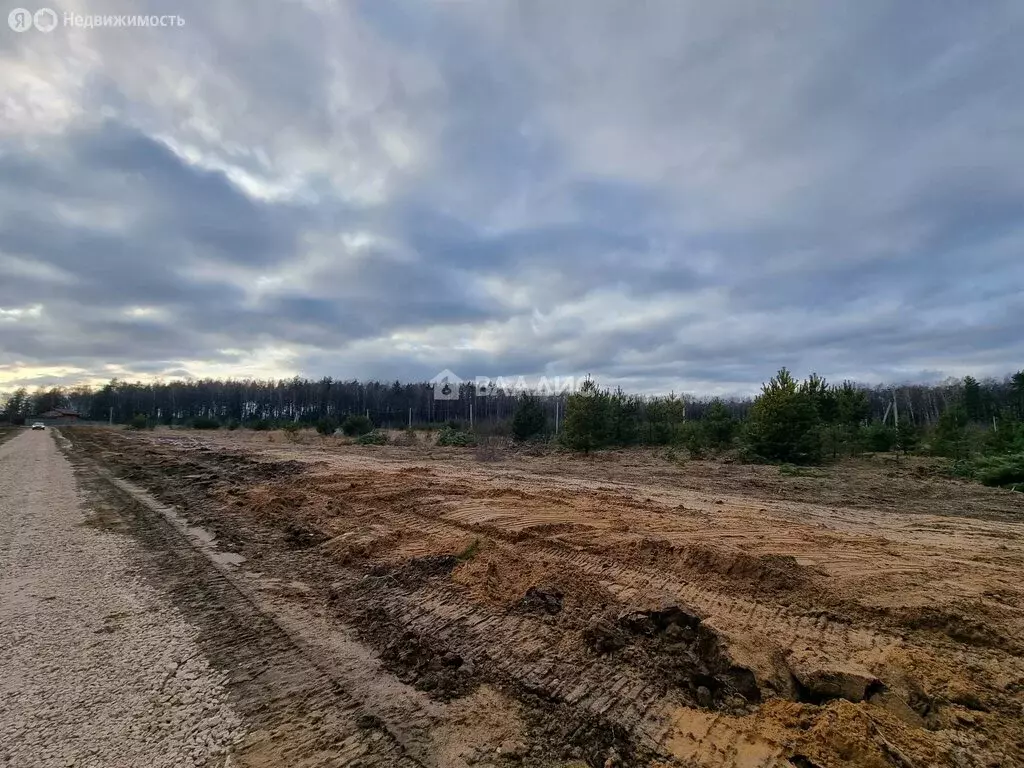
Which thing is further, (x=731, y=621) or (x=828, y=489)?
(x=828, y=489)

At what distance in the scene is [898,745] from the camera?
2.63 m

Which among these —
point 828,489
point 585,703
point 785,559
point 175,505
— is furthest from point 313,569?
point 828,489

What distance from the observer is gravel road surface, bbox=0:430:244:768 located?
2.81m

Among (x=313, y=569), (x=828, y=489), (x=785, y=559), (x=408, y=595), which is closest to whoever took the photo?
(x=408, y=595)

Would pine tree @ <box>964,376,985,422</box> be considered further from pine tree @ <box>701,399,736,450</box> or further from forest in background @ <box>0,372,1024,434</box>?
pine tree @ <box>701,399,736,450</box>

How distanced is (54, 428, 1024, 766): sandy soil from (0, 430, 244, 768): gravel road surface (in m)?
0.83

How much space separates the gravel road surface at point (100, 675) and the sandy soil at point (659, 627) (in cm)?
83

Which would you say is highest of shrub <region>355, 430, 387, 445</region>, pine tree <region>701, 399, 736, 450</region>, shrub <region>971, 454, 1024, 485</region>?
pine tree <region>701, 399, 736, 450</region>

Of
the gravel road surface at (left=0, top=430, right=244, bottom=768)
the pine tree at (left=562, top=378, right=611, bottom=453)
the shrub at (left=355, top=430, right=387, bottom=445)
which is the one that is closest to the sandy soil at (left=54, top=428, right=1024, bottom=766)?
the gravel road surface at (left=0, top=430, right=244, bottom=768)

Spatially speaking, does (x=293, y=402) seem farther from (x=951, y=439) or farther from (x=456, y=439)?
(x=951, y=439)

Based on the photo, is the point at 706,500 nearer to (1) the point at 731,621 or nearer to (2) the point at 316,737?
(1) the point at 731,621

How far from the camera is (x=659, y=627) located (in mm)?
3920

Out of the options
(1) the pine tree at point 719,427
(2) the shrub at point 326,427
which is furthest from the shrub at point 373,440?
(1) the pine tree at point 719,427

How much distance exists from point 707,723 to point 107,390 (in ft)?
487
